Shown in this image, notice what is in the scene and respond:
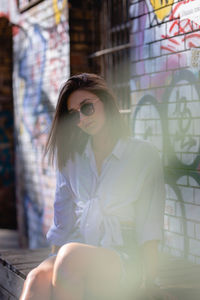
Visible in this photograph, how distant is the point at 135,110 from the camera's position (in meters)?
4.36

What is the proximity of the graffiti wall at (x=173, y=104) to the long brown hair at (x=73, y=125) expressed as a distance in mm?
870

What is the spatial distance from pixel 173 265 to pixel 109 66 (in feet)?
7.98

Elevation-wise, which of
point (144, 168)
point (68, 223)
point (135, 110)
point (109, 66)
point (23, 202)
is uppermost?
point (109, 66)

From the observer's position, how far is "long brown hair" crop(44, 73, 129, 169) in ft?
9.36

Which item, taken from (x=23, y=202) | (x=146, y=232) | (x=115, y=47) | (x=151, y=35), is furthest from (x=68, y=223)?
(x=23, y=202)

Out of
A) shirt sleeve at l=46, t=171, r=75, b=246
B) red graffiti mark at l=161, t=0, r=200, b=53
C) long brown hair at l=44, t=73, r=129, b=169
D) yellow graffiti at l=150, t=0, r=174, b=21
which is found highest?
yellow graffiti at l=150, t=0, r=174, b=21

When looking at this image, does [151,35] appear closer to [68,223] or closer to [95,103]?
[95,103]

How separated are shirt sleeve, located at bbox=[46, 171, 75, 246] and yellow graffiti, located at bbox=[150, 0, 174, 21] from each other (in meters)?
1.56

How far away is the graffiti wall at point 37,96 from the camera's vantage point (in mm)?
5957

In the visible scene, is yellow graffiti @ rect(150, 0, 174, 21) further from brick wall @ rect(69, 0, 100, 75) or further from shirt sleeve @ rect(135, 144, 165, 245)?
brick wall @ rect(69, 0, 100, 75)

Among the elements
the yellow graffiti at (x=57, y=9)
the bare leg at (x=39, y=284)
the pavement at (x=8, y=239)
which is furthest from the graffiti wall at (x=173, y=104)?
the pavement at (x=8, y=239)

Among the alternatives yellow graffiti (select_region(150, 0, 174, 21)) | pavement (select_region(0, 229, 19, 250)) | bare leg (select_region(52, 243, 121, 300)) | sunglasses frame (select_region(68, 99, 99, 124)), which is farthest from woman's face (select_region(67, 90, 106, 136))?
pavement (select_region(0, 229, 19, 250))

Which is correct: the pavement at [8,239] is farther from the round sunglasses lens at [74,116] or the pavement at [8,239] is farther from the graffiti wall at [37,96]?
the round sunglasses lens at [74,116]

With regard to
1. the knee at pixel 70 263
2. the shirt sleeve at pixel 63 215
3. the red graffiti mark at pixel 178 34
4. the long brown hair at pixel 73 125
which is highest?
the red graffiti mark at pixel 178 34
